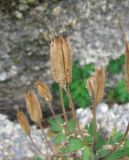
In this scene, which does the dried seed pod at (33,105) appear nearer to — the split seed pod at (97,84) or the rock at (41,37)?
the split seed pod at (97,84)

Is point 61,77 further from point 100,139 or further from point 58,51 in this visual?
point 100,139

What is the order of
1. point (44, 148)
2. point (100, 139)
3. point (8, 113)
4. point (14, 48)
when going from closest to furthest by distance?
point (100, 139) → point (44, 148) → point (14, 48) → point (8, 113)

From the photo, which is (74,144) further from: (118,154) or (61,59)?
(61,59)

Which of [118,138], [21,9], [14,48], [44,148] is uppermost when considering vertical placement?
[21,9]

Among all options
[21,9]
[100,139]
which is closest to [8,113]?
[21,9]

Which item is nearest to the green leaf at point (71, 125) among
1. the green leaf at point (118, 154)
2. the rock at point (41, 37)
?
the green leaf at point (118, 154)

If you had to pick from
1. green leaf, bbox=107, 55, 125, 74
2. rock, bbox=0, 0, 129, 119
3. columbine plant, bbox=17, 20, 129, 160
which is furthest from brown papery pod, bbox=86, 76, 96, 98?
green leaf, bbox=107, 55, 125, 74

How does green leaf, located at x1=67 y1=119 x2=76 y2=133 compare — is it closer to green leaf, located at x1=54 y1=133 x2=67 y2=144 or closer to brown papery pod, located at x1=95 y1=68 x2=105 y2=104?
green leaf, located at x1=54 y1=133 x2=67 y2=144

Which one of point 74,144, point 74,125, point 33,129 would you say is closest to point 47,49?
point 33,129
